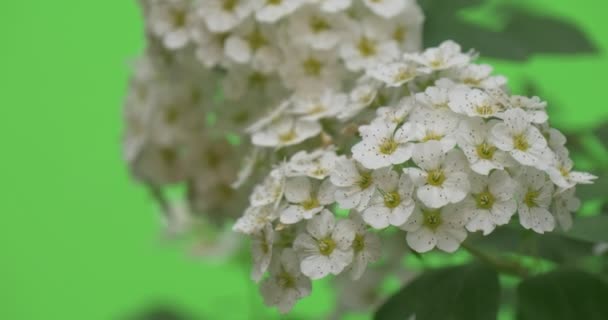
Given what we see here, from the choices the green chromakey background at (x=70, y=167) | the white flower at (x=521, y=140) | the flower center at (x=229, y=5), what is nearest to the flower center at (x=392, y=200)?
the white flower at (x=521, y=140)

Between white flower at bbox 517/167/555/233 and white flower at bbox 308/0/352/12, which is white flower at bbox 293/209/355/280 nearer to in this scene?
white flower at bbox 517/167/555/233

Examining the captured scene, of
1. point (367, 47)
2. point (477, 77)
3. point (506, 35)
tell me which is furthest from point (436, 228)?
point (506, 35)

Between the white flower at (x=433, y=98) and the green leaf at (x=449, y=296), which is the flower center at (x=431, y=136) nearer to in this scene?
the white flower at (x=433, y=98)

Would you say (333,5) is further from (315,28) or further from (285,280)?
(285,280)

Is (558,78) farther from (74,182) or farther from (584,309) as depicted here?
(584,309)

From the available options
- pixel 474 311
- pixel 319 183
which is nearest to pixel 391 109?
pixel 319 183

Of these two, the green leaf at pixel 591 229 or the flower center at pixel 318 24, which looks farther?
the flower center at pixel 318 24
